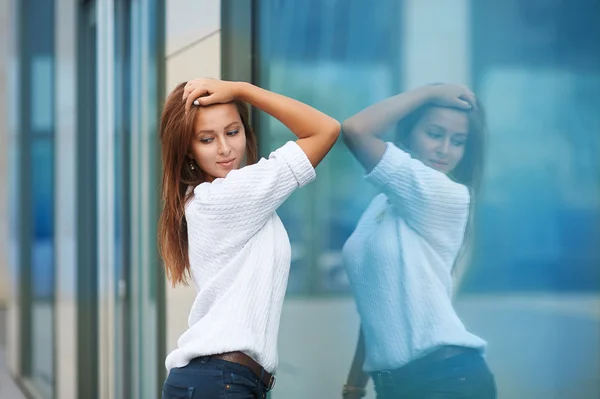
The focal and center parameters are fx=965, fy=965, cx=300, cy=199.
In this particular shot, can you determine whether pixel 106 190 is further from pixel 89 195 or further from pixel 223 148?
pixel 223 148

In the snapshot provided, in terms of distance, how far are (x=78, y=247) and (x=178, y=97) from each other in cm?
352

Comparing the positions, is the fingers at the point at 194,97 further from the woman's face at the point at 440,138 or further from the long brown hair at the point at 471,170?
the long brown hair at the point at 471,170

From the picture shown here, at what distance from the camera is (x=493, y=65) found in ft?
6.17

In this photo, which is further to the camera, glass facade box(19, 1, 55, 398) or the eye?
glass facade box(19, 1, 55, 398)

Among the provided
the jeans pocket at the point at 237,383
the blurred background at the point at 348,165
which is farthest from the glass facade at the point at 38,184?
the jeans pocket at the point at 237,383

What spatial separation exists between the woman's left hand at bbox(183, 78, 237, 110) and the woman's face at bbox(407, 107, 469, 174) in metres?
0.43

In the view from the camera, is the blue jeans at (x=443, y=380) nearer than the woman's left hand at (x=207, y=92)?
Yes

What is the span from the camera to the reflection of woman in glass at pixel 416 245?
6.59ft

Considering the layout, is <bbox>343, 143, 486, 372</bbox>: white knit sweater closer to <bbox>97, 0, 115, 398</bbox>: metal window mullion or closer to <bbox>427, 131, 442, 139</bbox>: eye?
<bbox>427, 131, 442, 139</bbox>: eye

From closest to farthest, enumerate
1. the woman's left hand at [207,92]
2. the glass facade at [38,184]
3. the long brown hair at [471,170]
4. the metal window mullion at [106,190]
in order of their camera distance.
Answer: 1. the long brown hair at [471,170]
2. the woman's left hand at [207,92]
3. the metal window mullion at [106,190]
4. the glass facade at [38,184]

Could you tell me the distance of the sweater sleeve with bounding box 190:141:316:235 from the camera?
2.08 m

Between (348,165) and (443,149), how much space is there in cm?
41

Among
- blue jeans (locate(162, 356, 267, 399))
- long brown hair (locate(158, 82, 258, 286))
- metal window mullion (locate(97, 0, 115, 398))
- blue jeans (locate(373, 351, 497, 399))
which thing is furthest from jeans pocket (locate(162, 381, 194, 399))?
metal window mullion (locate(97, 0, 115, 398))

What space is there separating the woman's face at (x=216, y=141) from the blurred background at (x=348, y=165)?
0.34 metres
